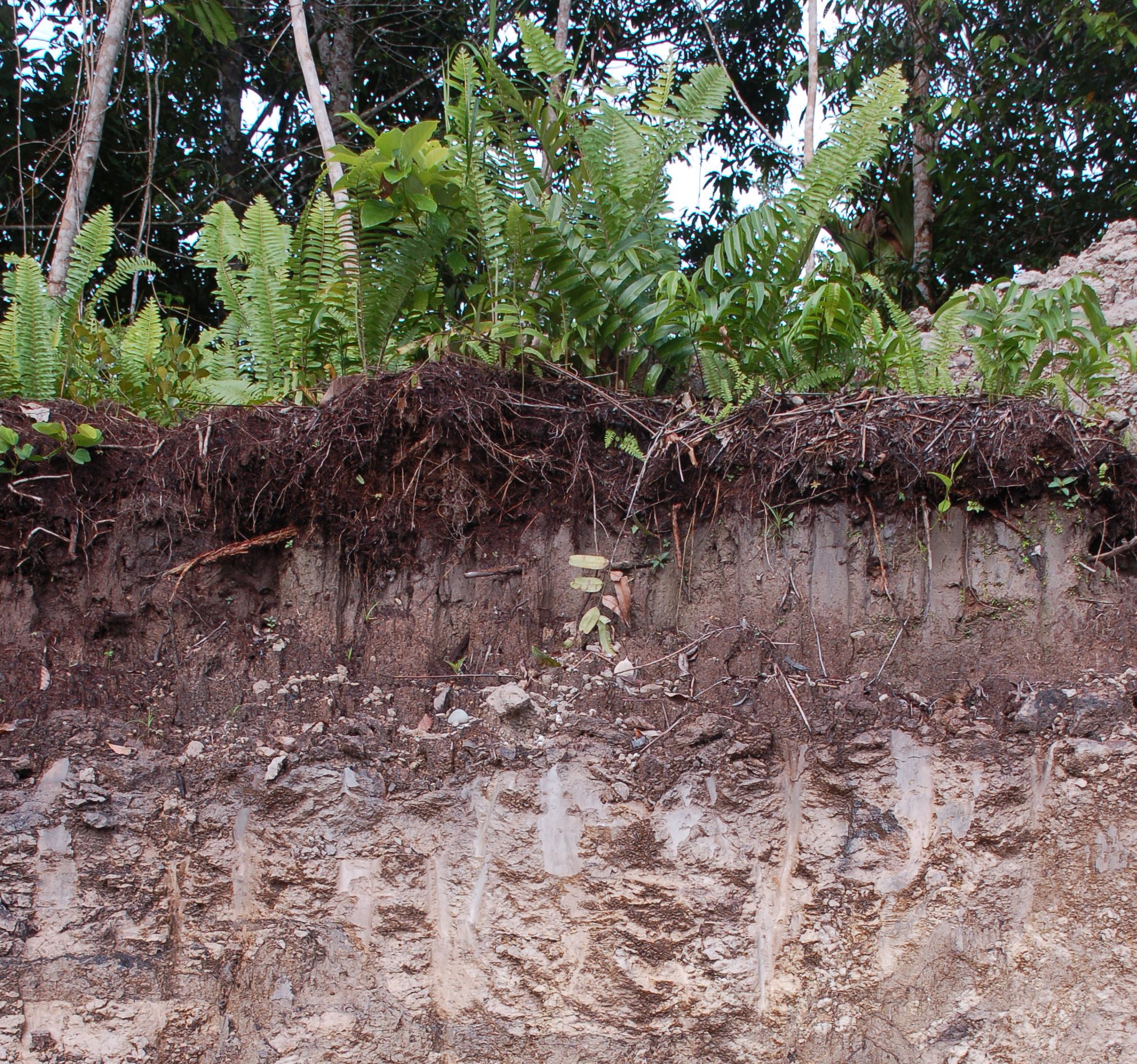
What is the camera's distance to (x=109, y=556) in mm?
3553

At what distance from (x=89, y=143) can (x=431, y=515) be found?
10.9 feet

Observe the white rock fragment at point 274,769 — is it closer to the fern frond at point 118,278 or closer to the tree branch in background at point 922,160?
the fern frond at point 118,278

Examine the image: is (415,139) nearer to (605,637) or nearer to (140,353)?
(140,353)

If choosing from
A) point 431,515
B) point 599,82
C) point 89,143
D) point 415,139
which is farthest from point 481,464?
point 599,82

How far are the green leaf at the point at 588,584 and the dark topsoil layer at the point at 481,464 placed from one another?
0.27 metres

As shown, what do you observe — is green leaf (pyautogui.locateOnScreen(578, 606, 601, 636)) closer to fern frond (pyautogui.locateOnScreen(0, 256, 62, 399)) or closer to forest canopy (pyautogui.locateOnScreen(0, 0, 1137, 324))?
fern frond (pyautogui.locateOnScreen(0, 256, 62, 399))

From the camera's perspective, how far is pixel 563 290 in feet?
11.4

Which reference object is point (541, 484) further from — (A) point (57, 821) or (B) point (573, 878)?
(A) point (57, 821)

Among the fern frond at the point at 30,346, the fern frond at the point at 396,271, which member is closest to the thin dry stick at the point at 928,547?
the fern frond at the point at 396,271

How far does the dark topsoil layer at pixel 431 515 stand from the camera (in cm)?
313

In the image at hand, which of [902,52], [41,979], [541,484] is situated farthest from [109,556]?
[902,52]

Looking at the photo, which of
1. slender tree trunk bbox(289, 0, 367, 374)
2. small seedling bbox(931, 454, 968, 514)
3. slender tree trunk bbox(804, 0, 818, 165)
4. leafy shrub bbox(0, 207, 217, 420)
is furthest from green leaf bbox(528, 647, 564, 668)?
slender tree trunk bbox(804, 0, 818, 165)

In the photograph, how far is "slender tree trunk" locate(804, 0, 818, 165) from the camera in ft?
20.6

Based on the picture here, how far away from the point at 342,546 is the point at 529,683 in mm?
938
